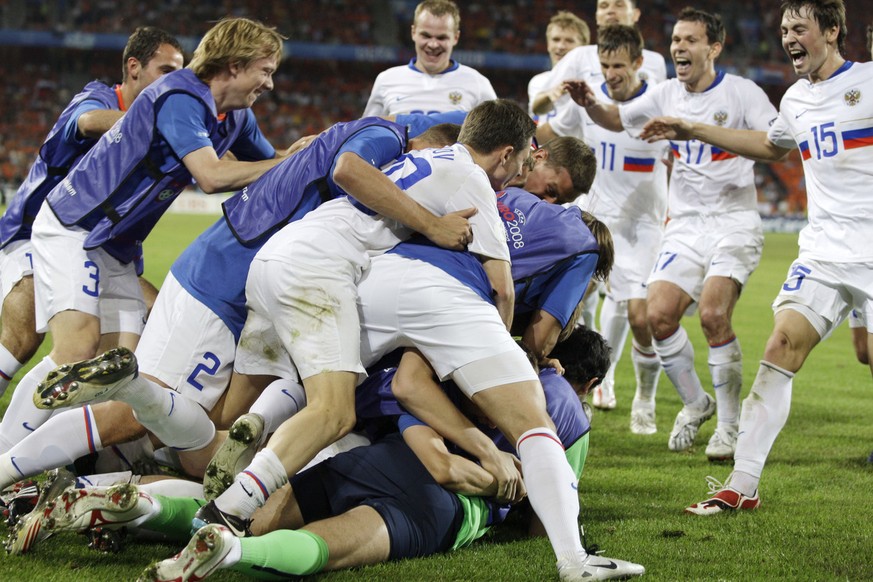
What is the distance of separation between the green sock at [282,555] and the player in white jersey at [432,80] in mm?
5441

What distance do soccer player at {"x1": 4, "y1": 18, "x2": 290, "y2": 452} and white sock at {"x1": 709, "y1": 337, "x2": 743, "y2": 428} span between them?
349cm

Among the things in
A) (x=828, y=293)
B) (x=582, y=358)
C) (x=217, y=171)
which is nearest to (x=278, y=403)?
(x=217, y=171)

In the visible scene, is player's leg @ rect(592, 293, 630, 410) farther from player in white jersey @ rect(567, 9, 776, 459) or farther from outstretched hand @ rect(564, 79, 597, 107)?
outstretched hand @ rect(564, 79, 597, 107)

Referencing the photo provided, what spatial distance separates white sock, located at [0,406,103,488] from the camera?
4.02 metres

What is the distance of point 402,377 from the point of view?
414 cm

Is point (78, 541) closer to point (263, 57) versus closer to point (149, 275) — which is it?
point (263, 57)

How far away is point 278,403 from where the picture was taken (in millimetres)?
4211

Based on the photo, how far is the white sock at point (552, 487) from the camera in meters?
3.61

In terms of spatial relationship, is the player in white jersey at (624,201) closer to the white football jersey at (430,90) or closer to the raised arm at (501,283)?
the white football jersey at (430,90)

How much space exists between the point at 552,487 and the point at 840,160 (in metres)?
2.80

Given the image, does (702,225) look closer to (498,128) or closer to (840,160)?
(840,160)

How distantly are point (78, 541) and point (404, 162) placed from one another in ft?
6.79

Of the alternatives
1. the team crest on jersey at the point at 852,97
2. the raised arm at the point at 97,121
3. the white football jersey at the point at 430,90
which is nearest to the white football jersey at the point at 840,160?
the team crest on jersey at the point at 852,97

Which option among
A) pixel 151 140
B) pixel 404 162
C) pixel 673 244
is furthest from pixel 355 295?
pixel 673 244
